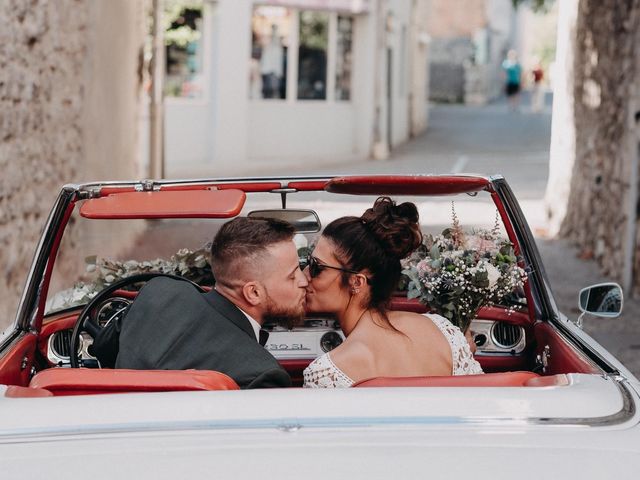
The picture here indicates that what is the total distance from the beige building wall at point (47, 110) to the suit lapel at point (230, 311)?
167 inches

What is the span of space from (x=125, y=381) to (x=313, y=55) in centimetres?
2033

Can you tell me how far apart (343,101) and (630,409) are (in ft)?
69.6

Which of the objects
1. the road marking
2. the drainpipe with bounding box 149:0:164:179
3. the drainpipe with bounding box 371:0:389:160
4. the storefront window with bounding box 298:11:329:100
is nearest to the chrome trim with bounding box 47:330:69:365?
the drainpipe with bounding box 149:0:164:179

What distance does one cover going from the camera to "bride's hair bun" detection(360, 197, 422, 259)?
11.1 ft

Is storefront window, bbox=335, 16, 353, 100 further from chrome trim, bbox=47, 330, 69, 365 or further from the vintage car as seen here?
the vintage car

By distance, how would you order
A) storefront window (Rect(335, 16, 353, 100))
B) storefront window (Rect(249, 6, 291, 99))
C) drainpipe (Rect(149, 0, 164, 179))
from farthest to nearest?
storefront window (Rect(335, 16, 353, 100))
storefront window (Rect(249, 6, 291, 99))
drainpipe (Rect(149, 0, 164, 179))

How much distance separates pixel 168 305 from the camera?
3111 mm

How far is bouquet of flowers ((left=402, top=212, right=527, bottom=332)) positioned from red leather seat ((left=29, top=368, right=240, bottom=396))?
1.47 meters

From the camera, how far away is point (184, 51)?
20.5 meters

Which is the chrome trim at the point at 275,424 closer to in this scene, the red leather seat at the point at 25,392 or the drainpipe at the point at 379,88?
the red leather seat at the point at 25,392

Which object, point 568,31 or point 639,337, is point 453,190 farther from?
point 568,31

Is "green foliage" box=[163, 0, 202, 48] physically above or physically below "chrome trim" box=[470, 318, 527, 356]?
above

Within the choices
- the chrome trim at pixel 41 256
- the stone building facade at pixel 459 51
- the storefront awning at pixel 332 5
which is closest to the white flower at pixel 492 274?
the chrome trim at pixel 41 256

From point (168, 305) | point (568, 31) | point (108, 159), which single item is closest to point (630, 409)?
point (168, 305)
